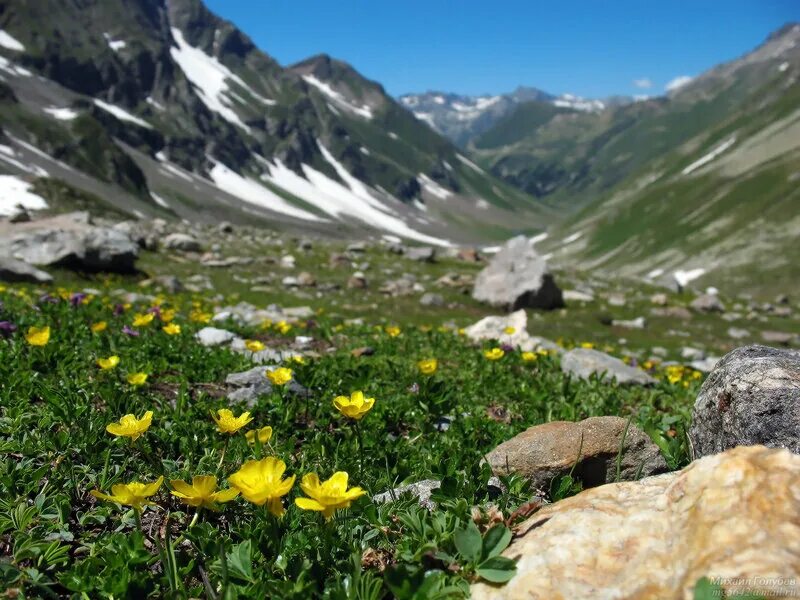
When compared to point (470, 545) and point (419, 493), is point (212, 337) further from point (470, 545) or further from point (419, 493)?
point (470, 545)

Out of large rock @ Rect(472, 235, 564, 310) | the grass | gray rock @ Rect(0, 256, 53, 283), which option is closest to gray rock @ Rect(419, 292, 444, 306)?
large rock @ Rect(472, 235, 564, 310)

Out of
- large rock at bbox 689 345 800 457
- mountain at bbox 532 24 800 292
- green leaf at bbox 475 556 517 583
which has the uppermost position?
mountain at bbox 532 24 800 292

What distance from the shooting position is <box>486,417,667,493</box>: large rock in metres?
4.06

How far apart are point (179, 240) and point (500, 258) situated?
64.6ft

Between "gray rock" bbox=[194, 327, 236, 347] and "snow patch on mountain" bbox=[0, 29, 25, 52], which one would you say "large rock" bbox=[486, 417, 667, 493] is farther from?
"snow patch on mountain" bbox=[0, 29, 25, 52]

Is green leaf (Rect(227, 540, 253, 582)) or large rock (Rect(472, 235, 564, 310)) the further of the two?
large rock (Rect(472, 235, 564, 310))

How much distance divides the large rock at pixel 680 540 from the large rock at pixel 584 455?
1.10 meters

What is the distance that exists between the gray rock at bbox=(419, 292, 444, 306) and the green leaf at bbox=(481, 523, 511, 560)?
2641 centimetres

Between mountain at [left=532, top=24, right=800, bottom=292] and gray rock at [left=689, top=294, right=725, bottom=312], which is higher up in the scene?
mountain at [left=532, top=24, right=800, bottom=292]

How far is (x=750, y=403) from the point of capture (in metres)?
3.72

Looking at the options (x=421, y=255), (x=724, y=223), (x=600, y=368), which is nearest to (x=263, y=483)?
(x=600, y=368)

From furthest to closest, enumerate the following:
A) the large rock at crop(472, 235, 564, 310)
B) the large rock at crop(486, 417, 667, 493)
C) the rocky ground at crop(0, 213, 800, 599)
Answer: the large rock at crop(472, 235, 564, 310) < the large rock at crop(486, 417, 667, 493) < the rocky ground at crop(0, 213, 800, 599)

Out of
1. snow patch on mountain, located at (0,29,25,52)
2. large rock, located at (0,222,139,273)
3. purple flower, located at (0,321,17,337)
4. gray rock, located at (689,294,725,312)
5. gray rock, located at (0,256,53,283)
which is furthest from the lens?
snow patch on mountain, located at (0,29,25,52)

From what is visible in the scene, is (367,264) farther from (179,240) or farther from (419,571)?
(419,571)
